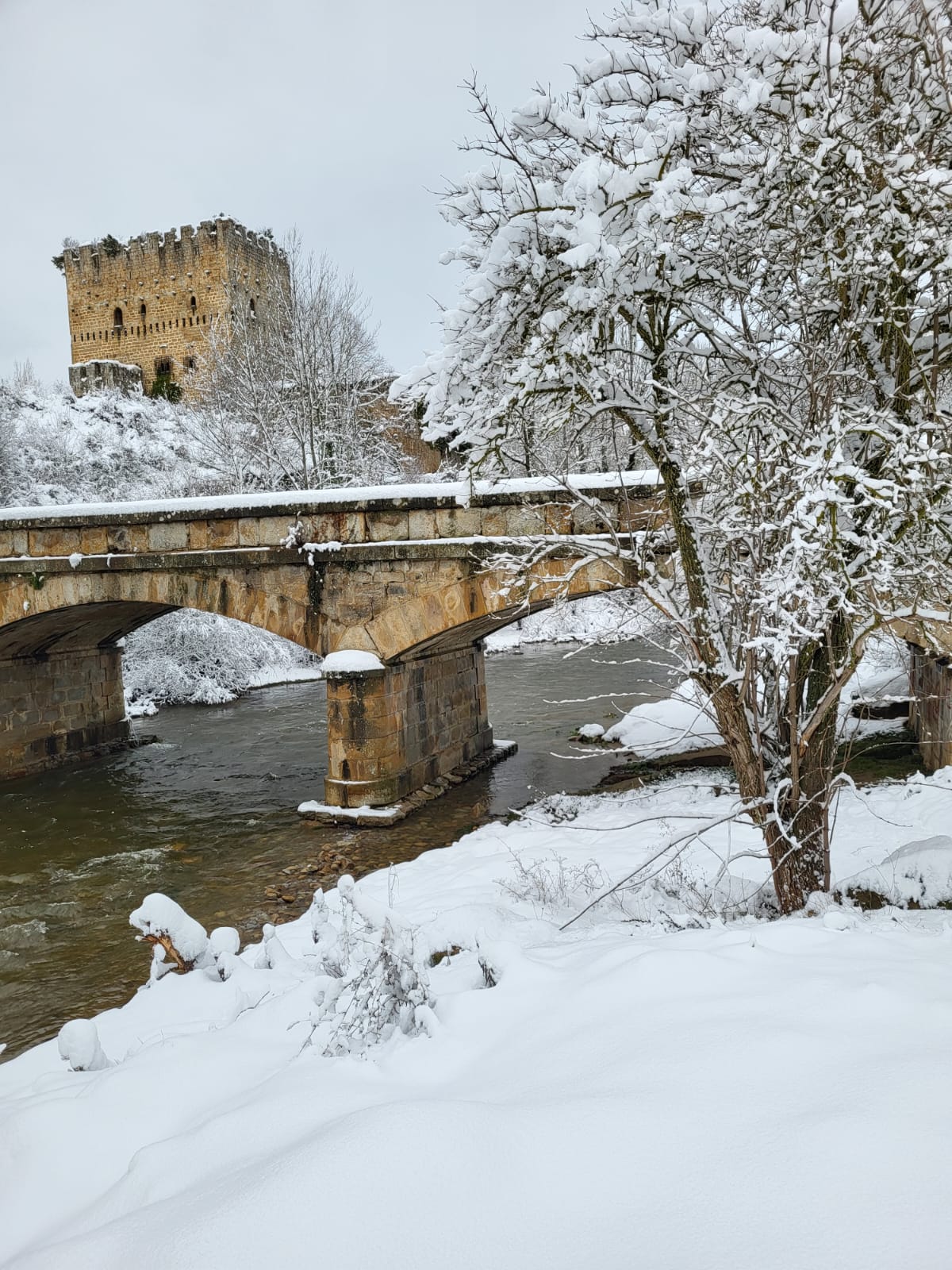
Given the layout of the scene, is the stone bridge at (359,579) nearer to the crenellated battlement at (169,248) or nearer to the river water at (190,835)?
the river water at (190,835)

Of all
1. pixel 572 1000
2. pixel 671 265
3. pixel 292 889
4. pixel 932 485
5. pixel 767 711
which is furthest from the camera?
pixel 292 889

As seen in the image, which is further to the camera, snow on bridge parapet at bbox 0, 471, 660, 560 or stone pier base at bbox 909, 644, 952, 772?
stone pier base at bbox 909, 644, 952, 772

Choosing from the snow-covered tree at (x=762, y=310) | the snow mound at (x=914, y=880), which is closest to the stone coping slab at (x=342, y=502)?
the snow-covered tree at (x=762, y=310)

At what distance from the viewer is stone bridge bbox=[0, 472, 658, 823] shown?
27.9ft

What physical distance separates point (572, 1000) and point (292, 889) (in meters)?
5.24

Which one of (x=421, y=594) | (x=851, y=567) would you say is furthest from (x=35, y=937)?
(x=851, y=567)

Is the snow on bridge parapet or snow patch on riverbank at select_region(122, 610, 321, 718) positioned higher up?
the snow on bridge parapet

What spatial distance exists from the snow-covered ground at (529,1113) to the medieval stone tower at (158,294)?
3109 centimetres

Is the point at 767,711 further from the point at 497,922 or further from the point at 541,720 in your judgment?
the point at 541,720

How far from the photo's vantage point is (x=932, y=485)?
10.3 feet

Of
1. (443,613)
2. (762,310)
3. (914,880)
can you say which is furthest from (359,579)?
(914,880)

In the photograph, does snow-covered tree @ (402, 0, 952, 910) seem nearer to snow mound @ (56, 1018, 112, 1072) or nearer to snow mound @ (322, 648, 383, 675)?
snow mound @ (56, 1018, 112, 1072)

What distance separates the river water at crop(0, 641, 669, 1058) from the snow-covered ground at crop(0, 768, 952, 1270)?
222 cm

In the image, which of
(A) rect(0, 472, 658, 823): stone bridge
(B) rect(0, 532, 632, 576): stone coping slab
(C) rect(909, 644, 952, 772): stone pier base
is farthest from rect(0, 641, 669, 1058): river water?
(C) rect(909, 644, 952, 772): stone pier base
